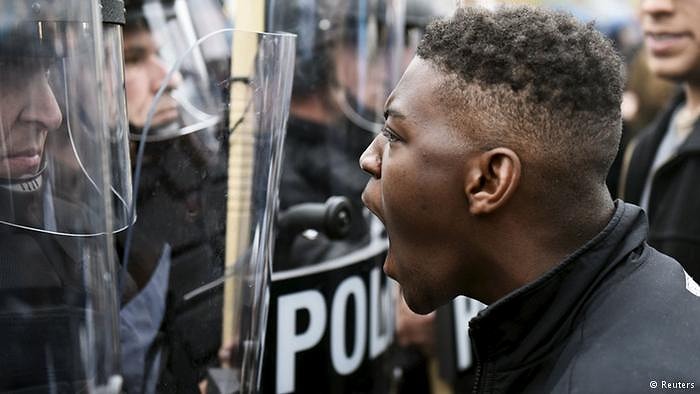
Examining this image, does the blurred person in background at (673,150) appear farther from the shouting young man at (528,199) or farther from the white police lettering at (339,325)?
the shouting young man at (528,199)

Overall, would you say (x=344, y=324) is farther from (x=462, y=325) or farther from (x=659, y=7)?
(x=659, y=7)

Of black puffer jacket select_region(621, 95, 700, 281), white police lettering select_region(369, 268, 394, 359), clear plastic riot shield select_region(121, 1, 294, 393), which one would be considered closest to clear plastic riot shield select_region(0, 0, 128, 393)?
clear plastic riot shield select_region(121, 1, 294, 393)

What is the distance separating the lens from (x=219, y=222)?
1.85 meters

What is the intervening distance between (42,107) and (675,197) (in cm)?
217

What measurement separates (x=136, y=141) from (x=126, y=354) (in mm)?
465

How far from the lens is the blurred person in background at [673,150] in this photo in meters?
2.92

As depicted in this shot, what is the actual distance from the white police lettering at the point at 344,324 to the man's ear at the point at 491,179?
103 cm

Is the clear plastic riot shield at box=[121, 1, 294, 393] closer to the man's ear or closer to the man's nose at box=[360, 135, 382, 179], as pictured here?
the man's nose at box=[360, 135, 382, 179]

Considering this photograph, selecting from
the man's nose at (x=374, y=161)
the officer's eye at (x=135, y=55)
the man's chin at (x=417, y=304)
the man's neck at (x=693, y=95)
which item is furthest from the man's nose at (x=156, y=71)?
the man's neck at (x=693, y=95)

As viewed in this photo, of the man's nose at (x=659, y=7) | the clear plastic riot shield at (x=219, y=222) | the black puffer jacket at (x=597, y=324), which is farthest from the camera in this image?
the man's nose at (x=659, y=7)

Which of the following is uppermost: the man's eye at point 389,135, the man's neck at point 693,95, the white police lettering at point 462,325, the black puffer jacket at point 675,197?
the man's eye at point 389,135

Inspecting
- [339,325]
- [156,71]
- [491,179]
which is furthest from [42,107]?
[156,71]

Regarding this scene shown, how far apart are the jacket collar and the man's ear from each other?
0.44ft

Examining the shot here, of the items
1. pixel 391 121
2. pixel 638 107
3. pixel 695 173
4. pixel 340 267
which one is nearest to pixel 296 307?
pixel 340 267
